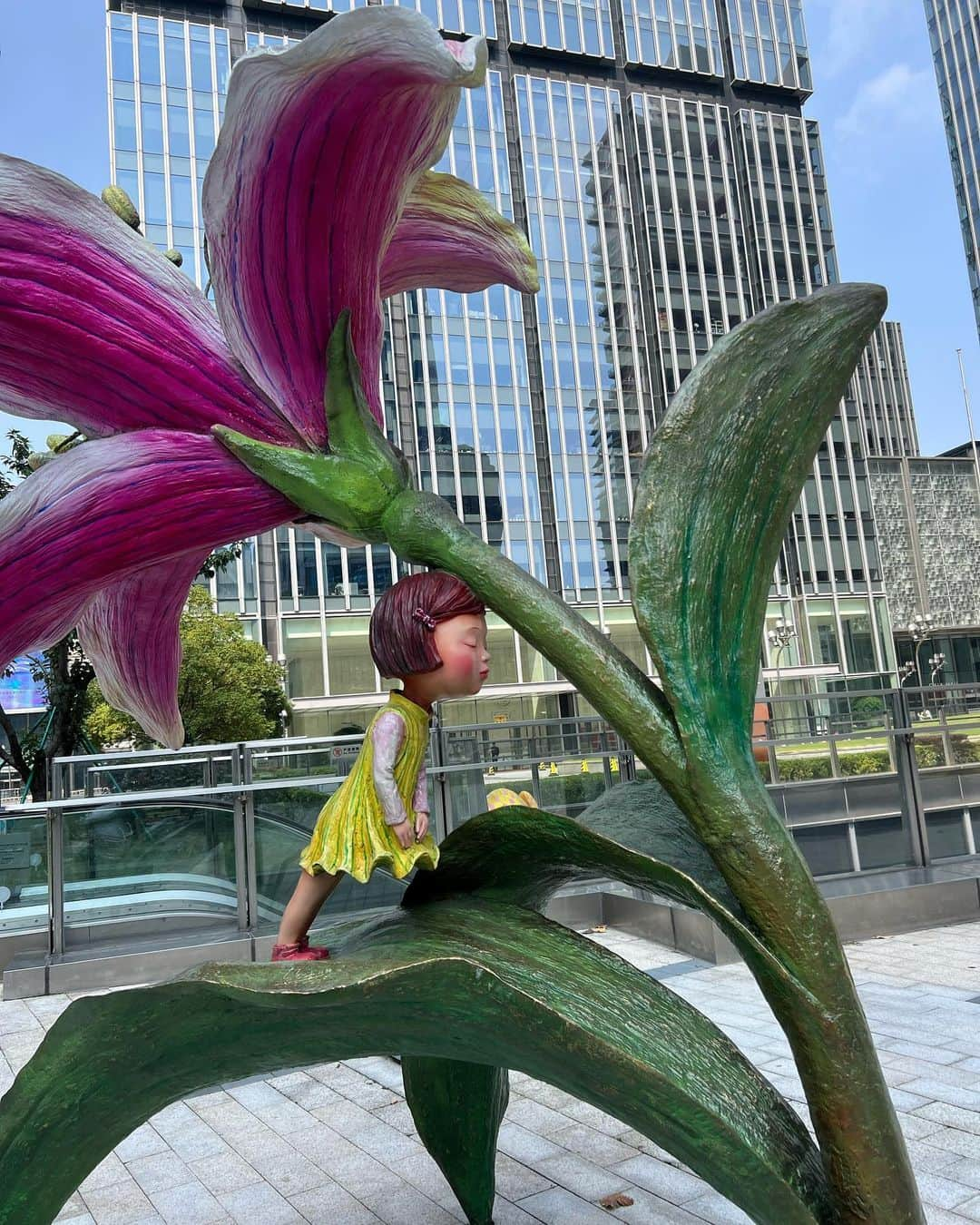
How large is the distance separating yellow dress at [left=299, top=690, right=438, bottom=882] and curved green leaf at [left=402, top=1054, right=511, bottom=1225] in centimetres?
92

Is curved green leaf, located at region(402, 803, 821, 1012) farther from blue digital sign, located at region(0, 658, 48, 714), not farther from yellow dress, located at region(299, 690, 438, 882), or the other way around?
blue digital sign, located at region(0, 658, 48, 714)

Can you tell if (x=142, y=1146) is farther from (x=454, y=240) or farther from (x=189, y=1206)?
(x=454, y=240)

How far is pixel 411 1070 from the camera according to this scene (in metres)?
2.69

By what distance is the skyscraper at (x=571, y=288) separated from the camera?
38094 millimetres

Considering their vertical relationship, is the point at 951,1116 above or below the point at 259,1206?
below

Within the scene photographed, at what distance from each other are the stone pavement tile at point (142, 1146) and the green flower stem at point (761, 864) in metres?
3.55

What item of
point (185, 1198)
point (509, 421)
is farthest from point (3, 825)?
point (509, 421)

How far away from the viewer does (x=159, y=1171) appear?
398cm

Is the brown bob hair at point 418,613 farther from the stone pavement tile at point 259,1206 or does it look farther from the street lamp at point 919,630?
the street lamp at point 919,630

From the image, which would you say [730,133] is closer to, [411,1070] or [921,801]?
[921,801]

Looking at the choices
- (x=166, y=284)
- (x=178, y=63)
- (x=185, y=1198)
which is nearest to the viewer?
(x=166, y=284)

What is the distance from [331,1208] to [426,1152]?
26.4 inches

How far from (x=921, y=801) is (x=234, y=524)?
8285 millimetres

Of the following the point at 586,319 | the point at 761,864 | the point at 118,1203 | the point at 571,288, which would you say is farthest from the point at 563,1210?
the point at 571,288
